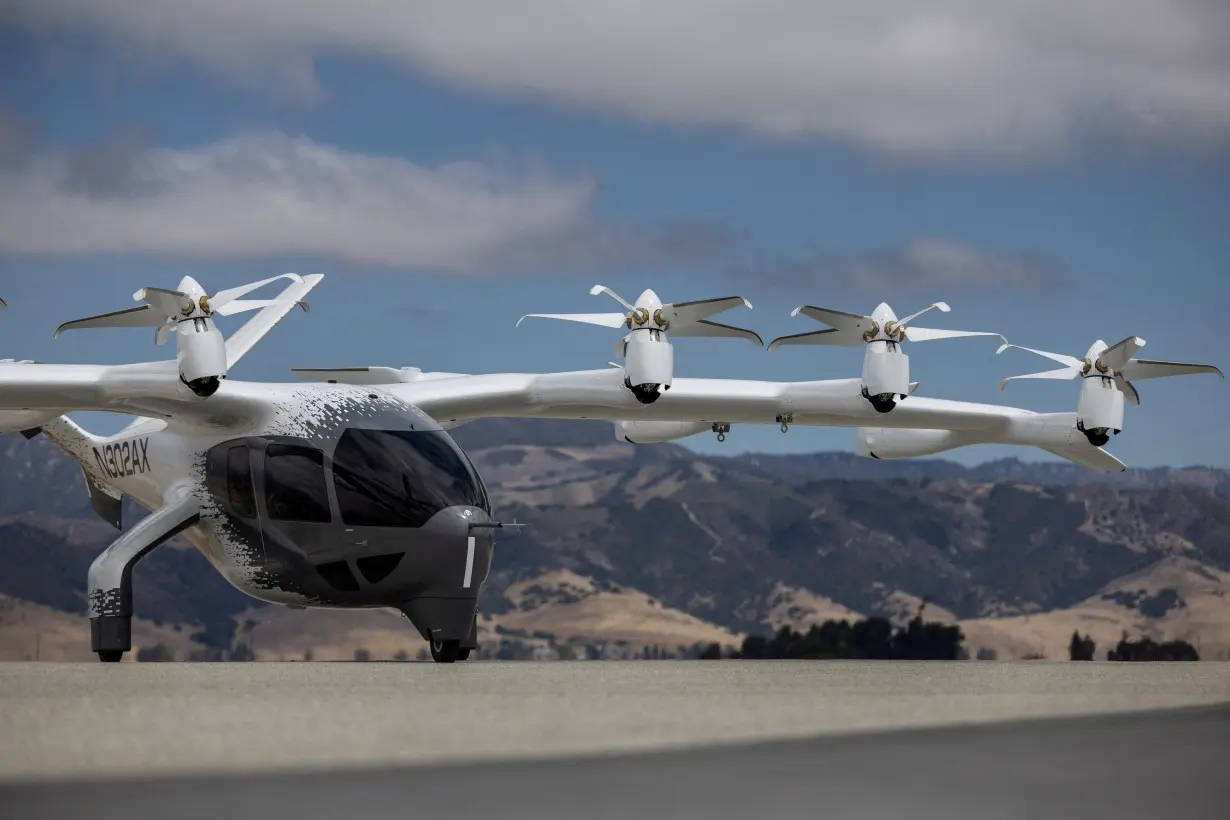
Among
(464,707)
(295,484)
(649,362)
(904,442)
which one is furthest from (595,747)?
(904,442)

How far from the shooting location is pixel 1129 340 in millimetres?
27625

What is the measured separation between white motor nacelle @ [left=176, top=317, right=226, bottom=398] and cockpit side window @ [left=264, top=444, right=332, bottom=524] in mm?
1295

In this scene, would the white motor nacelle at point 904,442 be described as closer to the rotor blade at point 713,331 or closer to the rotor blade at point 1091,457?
the rotor blade at point 1091,457

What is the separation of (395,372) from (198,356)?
8.30 metres

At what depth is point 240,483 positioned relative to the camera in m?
23.0

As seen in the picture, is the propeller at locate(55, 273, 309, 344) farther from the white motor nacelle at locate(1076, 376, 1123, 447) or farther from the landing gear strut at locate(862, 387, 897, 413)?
the white motor nacelle at locate(1076, 376, 1123, 447)

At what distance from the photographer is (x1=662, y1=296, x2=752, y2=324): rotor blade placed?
24.2m

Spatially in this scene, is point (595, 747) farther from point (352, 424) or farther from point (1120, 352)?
point (1120, 352)

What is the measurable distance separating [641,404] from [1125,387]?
9.07m

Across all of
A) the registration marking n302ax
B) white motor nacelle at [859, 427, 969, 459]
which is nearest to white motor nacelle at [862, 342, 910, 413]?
white motor nacelle at [859, 427, 969, 459]

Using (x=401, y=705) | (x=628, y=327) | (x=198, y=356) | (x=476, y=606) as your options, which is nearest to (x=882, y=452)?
(x=628, y=327)

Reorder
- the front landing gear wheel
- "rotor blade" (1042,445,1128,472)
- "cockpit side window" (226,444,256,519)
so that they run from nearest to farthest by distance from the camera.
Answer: the front landing gear wheel < "cockpit side window" (226,444,256,519) < "rotor blade" (1042,445,1128,472)

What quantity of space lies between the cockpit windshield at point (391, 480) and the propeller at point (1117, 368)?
11.8m

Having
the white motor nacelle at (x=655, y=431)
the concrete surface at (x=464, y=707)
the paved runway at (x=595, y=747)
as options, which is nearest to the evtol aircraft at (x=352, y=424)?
the concrete surface at (x=464, y=707)
